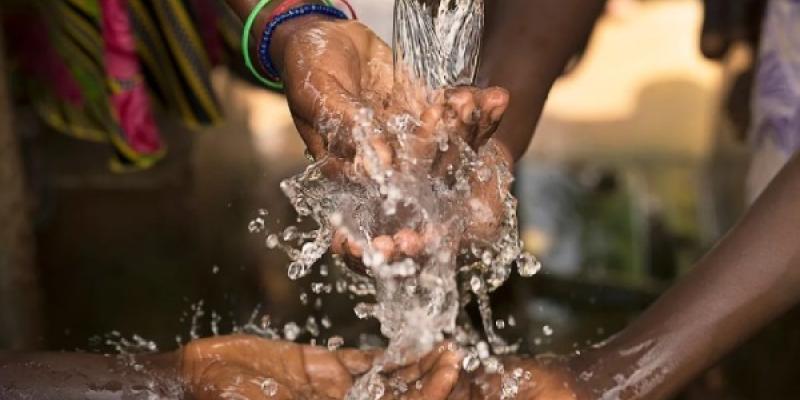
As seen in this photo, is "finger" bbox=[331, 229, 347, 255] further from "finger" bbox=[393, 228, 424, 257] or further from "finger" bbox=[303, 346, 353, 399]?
"finger" bbox=[303, 346, 353, 399]

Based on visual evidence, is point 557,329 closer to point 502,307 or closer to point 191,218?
point 502,307

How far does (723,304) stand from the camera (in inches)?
65.2

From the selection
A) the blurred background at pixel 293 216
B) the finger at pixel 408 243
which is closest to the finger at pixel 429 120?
the finger at pixel 408 243

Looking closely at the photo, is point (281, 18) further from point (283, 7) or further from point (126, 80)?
point (126, 80)

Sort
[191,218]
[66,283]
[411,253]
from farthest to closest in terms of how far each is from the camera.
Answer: [191,218]
[66,283]
[411,253]

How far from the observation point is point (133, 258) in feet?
9.00

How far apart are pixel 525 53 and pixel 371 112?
0.57m

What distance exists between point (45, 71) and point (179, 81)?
0.35m

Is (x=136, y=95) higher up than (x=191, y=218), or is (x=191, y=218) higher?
(x=136, y=95)

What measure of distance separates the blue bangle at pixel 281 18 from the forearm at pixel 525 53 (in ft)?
1.11

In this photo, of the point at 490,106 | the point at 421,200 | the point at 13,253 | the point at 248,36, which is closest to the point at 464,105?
the point at 490,106

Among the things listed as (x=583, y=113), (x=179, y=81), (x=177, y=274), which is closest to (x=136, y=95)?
(x=179, y=81)

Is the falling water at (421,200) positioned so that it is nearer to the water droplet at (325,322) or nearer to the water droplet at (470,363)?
the water droplet at (470,363)

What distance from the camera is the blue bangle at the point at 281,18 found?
5.51ft
